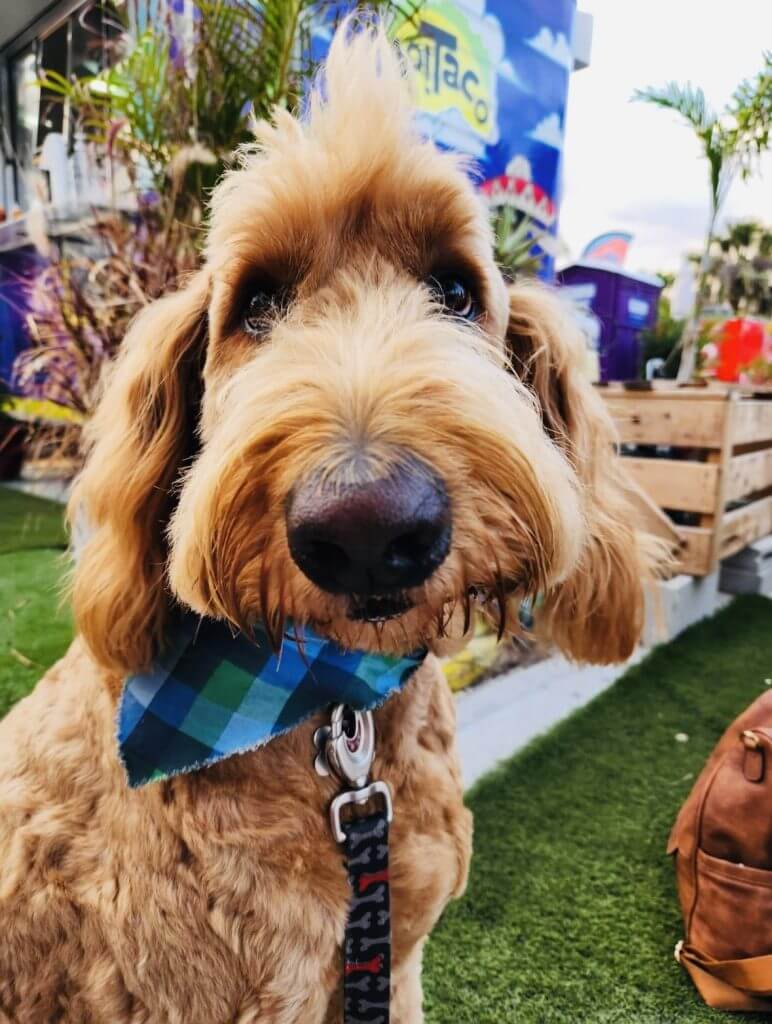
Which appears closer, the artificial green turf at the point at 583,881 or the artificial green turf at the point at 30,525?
the artificial green turf at the point at 583,881

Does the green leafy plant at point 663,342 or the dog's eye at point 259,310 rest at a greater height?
the green leafy plant at point 663,342

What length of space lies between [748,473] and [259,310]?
4269 millimetres

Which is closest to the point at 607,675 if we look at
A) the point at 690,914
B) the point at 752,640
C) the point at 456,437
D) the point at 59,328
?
the point at 752,640

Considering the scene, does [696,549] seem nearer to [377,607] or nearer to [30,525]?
[377,607]

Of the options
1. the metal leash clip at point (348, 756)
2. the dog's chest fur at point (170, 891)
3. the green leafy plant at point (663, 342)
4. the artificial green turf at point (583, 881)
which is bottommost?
the artificial green turf at point (583, 881)

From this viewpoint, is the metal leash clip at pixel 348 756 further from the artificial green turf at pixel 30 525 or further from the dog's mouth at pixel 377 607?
the artificial green turf at pixel 30 525

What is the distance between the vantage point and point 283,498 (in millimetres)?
785

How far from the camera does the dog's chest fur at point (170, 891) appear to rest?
3.27 ft

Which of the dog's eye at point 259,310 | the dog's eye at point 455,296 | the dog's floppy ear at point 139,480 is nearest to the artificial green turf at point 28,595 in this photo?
the dog's floppy ear at point 139,480

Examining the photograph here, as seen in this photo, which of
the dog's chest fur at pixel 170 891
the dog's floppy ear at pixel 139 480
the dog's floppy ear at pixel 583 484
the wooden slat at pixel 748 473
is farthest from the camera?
the wooden slat at pixel 748 473

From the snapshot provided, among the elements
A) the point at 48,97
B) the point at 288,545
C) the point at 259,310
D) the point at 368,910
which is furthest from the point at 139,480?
the point at 48,97

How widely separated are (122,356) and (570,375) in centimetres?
87

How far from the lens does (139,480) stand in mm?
1183

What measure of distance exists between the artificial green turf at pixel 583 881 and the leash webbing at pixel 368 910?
3.32 ft
